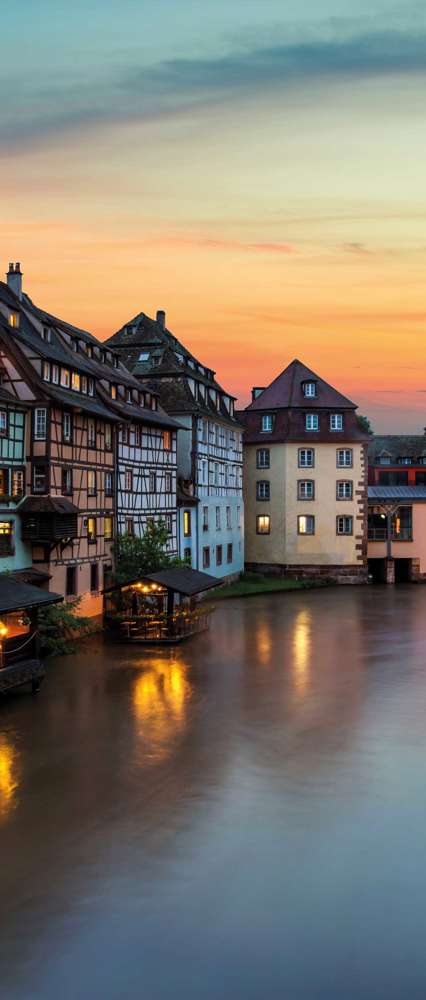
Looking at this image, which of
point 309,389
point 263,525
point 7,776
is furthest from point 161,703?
point 309,389

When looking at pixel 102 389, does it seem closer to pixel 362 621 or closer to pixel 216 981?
pixel 362 621

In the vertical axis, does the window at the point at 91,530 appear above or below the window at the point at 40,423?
below

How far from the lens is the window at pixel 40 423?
Answer: 39.8 metres

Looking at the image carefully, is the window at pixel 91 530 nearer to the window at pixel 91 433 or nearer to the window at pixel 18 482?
the window at pixel 91 433

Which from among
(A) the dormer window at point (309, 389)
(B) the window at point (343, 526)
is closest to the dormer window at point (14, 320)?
(A) the dormer window at point (309, 389)

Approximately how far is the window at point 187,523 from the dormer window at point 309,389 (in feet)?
59.2

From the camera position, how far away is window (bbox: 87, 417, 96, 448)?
4450 centimetres

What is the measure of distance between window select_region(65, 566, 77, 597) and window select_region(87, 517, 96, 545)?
2245 mm

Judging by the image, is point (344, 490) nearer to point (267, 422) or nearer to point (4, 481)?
point (267, 422)

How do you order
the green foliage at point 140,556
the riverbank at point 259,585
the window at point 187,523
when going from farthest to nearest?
the riverbank at point 259,585 < the window at point 187,523 < the green foliage at point 140,556

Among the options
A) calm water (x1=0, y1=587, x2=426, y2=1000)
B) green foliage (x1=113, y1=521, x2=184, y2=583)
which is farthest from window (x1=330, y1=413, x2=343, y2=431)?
calm water (x1=0, y1=587, x2=426, y2=1000)

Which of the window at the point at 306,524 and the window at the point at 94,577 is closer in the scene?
the window at the point at 94,577

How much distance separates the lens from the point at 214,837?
56.9 feet

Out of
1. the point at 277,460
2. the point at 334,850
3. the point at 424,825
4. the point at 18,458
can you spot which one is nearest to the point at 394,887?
the point at 334,850
